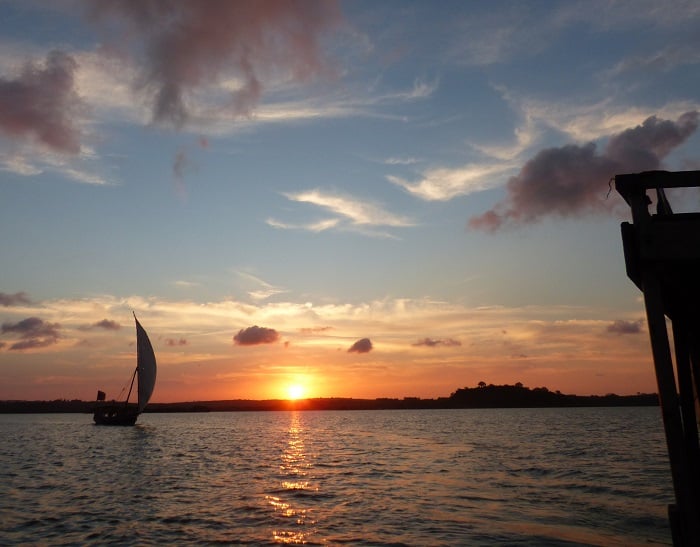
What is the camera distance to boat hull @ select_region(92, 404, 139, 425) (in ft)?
384

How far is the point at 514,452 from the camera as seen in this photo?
178 ft

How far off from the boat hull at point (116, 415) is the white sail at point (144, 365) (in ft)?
49.3

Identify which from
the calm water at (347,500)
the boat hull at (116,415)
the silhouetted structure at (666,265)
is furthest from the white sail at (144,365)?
the silhouetted structure at (666,265)

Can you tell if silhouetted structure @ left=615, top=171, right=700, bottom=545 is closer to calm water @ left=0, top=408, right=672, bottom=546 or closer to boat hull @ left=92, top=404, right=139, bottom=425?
calm water @ left=0, top=408, right=672, bottom=546

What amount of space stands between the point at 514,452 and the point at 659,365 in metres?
50.7

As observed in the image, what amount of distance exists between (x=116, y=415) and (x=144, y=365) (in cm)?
2824

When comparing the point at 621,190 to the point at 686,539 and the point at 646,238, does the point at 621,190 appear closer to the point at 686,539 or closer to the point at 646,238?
the point at 646,238

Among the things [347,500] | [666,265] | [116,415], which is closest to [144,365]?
[116,415]

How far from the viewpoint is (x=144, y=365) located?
98.9 meters

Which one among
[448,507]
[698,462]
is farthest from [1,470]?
[698,462]

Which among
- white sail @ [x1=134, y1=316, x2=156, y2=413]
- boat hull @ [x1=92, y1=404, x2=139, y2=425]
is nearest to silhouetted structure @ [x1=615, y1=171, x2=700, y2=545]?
white sail @ [x1=134, y1=316, x2=156, y2=413]

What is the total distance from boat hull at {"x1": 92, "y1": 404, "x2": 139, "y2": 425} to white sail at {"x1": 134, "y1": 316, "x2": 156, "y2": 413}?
49.3 feet

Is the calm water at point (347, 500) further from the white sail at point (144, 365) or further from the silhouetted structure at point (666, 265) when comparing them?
the white sail at point (144, 365)

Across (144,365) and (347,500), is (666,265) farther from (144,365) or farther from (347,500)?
(144,365)
